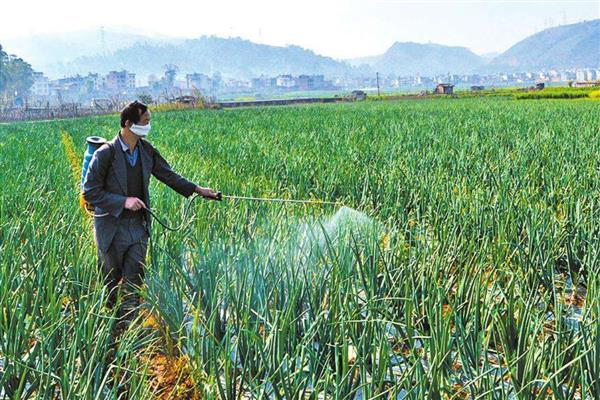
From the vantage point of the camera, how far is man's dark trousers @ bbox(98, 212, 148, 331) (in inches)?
149

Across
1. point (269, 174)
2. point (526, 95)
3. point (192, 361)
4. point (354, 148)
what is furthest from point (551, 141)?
point (526, 95)

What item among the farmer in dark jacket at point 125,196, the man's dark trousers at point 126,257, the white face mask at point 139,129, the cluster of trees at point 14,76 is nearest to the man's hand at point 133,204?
the farmer in dark jacket at point 125,196

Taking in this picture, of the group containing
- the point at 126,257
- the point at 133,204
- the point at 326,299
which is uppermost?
the point at 133,204

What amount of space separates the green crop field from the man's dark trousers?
0.25 feet

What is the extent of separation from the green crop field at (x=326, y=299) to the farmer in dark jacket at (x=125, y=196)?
11cm

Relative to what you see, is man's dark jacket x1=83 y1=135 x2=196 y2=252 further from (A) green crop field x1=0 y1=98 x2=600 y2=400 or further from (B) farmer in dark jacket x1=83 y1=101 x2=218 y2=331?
(A) green crop field x1=0 y1=98 x2=600 y2=400

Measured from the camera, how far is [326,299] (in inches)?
127

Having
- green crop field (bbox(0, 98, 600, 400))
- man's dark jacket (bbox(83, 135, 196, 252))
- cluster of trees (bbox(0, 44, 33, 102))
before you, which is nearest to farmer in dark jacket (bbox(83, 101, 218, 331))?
man's dark jacket (bbox(83, 135, 196, 252))

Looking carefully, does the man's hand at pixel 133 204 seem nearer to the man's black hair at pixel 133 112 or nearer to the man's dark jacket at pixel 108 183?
the man's dark jacket at pixel 108 183

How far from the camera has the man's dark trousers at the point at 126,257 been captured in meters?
3.78

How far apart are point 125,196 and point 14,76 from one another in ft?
397

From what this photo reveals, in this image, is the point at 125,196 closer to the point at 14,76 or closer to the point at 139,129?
the point at 139,129

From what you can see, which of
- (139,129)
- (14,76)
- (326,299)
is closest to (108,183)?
(139,129)

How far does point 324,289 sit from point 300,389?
110 centimetres
